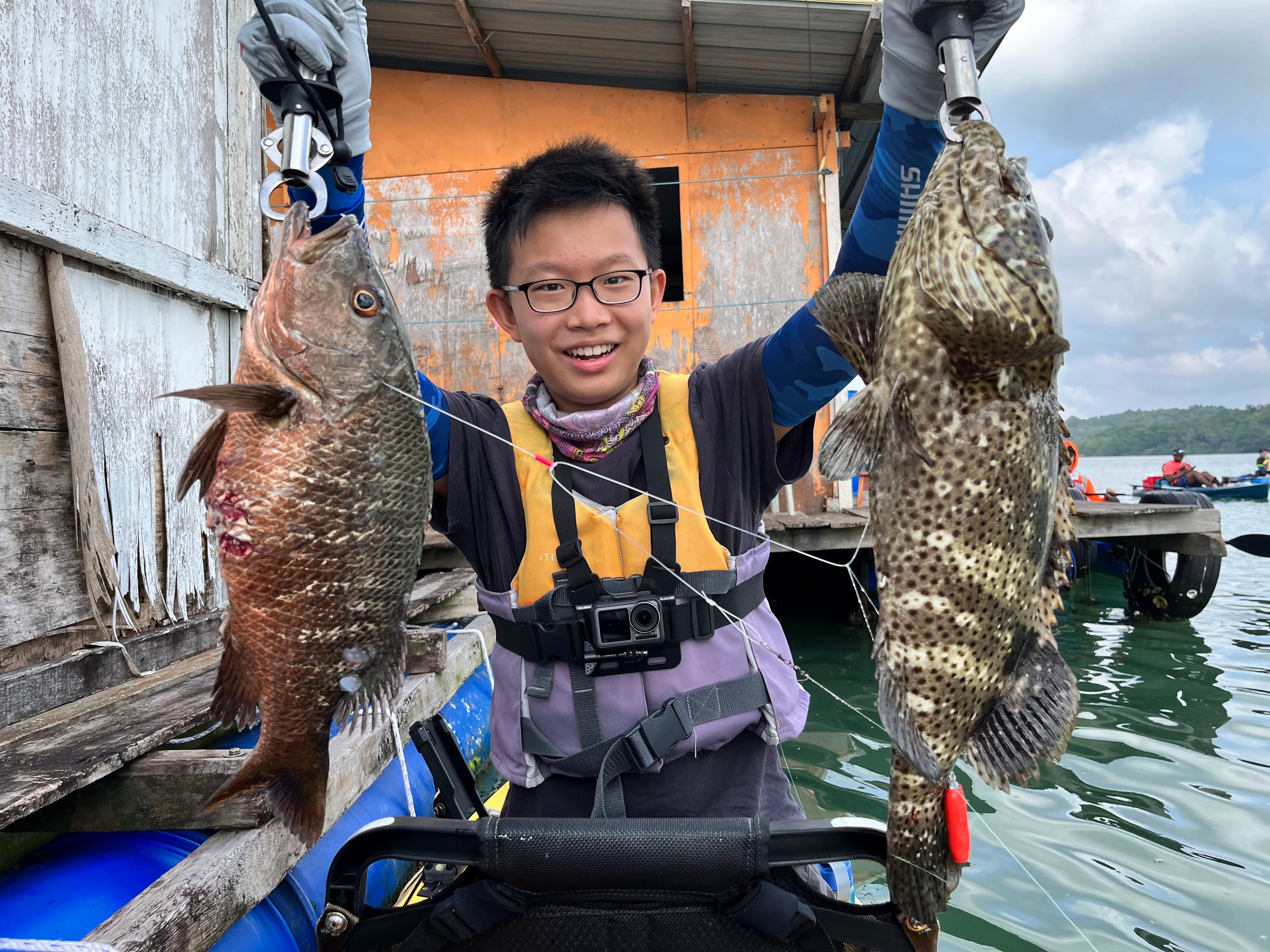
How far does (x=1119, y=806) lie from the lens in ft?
15.9

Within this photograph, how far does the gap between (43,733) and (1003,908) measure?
424cm

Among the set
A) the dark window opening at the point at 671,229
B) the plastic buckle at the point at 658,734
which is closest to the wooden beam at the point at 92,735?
the plastic buckle at the point at 658,734

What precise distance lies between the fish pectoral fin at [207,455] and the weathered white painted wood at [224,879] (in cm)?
70

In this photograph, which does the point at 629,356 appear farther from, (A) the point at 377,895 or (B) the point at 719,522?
(A) the point at 377,895

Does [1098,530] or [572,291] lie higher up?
[572,291]

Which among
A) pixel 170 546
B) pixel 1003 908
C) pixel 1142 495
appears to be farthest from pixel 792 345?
pixel 1142 495

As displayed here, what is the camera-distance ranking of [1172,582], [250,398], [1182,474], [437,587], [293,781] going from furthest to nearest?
1. [1182,474]
2. [1172,582]
3. [437,587]
4. [293,781]
5. [250,398]

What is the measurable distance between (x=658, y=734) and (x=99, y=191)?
3.75 metres

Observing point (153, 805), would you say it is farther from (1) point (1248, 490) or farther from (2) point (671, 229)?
(1) point (1248, 490)

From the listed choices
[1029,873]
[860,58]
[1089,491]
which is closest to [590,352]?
[1029,873]

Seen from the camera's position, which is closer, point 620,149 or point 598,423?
point 598,423

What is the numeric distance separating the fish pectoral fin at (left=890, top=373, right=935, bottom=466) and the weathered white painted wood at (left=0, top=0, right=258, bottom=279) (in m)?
Result: 3.65

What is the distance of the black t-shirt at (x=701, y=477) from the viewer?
2309mm

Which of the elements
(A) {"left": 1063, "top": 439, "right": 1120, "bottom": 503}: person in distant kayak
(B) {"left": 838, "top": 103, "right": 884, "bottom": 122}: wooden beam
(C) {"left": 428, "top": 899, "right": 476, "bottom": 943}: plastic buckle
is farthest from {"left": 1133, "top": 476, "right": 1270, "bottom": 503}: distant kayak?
(C) {"left": 428, "top": 899, "right": 476, "bottom": 943}: plastic buckle
